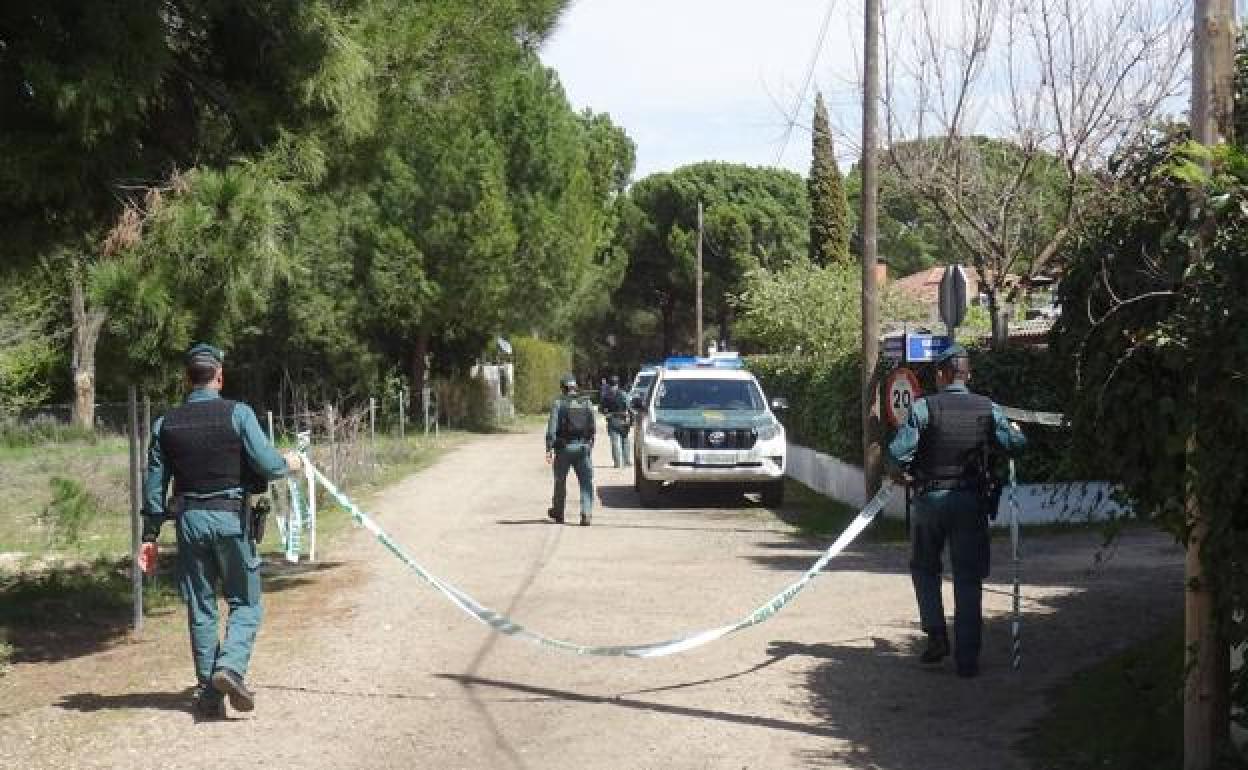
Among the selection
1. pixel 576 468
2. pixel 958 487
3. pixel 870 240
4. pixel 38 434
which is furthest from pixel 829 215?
pixel 958 487

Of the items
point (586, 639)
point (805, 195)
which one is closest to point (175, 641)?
point (586, 639)

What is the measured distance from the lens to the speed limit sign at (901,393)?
1314cm

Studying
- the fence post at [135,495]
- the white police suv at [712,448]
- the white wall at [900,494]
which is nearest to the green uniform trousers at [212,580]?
the fence post at [135,495]

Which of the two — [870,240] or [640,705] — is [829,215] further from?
[640,705]

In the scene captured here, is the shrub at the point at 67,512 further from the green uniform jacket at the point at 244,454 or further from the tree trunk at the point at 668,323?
the tree trunk at the point at 668,323

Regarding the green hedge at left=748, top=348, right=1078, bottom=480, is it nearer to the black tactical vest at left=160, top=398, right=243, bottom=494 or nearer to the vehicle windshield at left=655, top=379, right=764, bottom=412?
the vehicle windshield at left=655, top=379, right=764, bottom=412

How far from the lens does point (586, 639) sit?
8852 millimetres

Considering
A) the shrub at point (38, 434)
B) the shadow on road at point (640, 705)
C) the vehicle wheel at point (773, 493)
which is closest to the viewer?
the shadow on road at point (640, 705)

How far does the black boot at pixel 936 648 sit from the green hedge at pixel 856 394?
242cm

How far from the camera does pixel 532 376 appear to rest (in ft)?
174

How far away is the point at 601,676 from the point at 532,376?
45406 millimetres

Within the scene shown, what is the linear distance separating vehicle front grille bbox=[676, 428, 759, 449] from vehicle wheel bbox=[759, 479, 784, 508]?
0.76 m

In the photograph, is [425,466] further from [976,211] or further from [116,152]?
[116,152]

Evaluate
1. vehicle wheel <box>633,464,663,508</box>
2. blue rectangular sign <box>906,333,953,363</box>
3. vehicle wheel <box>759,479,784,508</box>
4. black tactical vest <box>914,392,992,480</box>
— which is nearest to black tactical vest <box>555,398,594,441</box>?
vehicle wheel <box>633,464,663,508</box>
